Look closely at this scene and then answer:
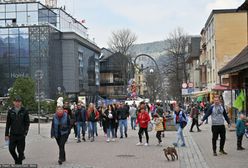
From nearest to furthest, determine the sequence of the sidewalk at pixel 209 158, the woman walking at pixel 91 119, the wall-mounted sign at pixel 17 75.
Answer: the sidewalk at pixel 209 158 → the woman walking at pixel 91 119 → the wall-mounted sign at pixel 17 75

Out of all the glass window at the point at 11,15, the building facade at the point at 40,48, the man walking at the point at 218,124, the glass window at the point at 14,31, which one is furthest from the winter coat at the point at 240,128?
the glass window at the point at 11,15

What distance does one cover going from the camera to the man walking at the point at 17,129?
11.5m

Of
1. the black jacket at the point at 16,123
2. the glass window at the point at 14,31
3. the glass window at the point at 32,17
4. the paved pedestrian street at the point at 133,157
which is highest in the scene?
the glass window at the point at 32,17

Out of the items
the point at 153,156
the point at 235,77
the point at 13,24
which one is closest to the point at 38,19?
the point at 13,24

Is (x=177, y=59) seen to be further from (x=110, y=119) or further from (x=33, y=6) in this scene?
(x=110, y=119)

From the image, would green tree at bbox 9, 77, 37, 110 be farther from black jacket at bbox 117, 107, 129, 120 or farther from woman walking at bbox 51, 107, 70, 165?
woman walking at bbox 51, 107, 70, 165

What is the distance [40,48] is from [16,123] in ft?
215

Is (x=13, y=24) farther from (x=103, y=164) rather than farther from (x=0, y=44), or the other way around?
(x=103, y=164)

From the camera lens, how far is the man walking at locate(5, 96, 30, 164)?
11.5 m

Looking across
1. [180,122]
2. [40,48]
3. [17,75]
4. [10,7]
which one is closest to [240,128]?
[180,122]

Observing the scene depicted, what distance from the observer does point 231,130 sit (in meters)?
25.1

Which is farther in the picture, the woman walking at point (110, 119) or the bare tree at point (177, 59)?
the bare tree at point (177, 59)

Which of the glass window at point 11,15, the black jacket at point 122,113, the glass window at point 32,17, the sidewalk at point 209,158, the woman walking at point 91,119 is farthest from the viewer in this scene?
the glass window at point 11,15

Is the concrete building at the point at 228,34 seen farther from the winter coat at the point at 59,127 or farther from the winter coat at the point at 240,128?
the winter coat at the point at 59,127
